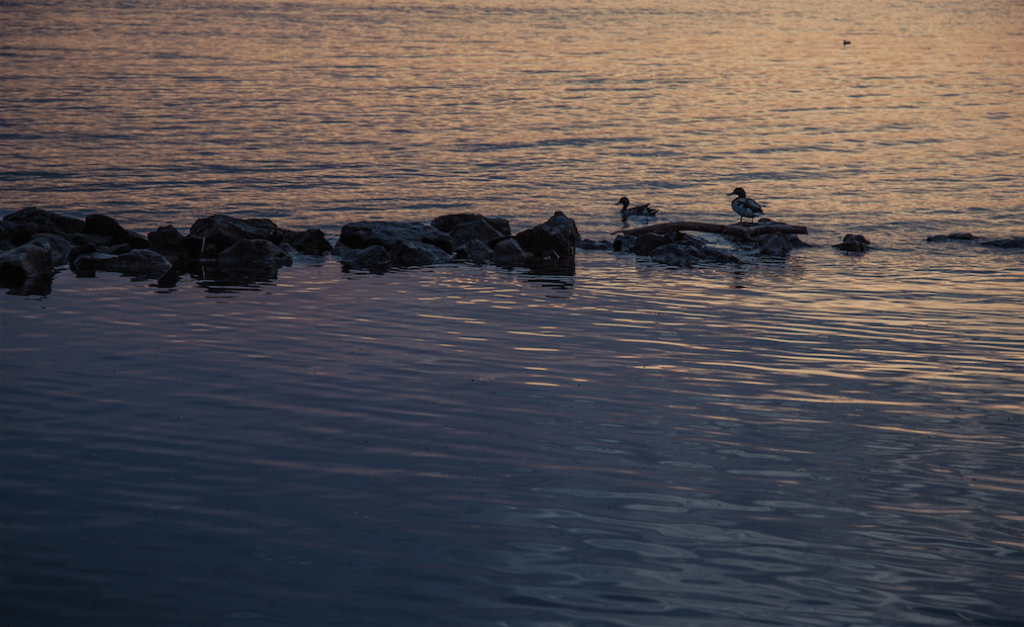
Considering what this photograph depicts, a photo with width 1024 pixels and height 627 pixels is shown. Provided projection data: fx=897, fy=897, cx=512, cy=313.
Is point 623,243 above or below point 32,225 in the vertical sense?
below

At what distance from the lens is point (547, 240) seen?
24.5m

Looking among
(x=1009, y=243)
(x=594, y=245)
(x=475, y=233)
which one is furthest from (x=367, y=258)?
(x=1009, y=243)

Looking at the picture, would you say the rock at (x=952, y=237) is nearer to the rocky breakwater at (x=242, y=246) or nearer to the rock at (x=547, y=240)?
the rocky breakwater at (x=242, y=246)

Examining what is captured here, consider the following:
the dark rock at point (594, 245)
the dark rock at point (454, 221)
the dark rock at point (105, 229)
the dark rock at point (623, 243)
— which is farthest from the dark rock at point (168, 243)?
the dark rock at point (623, 243)

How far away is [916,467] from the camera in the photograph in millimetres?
9797

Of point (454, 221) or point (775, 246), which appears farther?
point (454, 221)

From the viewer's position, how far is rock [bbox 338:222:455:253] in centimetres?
2375

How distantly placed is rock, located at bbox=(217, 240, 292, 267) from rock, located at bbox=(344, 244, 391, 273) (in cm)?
149

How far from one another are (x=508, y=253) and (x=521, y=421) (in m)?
13.1

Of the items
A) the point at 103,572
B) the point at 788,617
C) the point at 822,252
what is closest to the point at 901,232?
the point at 822,252

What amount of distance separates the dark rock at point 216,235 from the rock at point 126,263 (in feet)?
5.92

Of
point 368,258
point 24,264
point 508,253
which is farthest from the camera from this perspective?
point 508,253

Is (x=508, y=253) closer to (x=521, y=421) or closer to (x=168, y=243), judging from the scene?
(x=168, y=243)

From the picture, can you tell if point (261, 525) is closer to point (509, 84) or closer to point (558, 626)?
point (558, 626)
